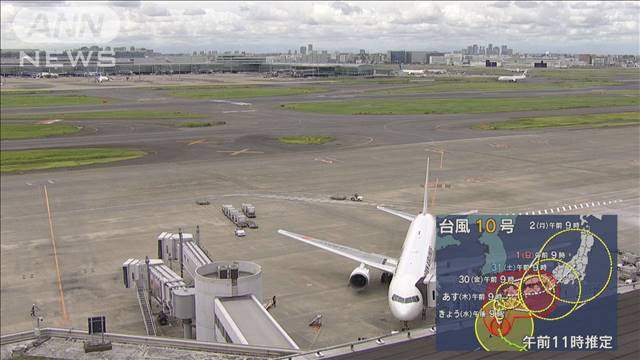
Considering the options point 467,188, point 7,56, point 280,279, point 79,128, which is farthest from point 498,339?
point 79,128

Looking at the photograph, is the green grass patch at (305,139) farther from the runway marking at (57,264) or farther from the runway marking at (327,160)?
the runway marking at (57,264)

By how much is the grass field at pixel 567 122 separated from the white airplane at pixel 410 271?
103 meters

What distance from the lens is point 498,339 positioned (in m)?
30.8

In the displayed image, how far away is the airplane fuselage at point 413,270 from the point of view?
39625 mm

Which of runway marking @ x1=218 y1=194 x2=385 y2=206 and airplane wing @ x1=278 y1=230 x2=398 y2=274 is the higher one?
airplane wing @ x1=278 y1=230 x2=398 y2=274

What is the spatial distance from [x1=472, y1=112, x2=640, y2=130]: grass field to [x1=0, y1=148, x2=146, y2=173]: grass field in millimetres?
81300

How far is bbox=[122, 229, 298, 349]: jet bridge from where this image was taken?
32.9 metres

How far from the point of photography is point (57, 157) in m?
101

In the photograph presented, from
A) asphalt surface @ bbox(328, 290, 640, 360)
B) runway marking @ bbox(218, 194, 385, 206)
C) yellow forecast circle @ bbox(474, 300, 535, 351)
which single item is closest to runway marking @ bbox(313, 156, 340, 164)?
runway marking @ bbox(218, 194, 385, 206)

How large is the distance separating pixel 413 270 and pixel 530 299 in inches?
422

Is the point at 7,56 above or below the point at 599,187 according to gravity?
above

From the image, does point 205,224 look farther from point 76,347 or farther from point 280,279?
point 76,347

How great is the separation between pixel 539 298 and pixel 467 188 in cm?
5432

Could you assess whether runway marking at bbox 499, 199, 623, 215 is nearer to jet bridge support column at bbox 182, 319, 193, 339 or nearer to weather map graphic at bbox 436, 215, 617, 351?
weather map graphic at bbox 436, 215, 617, 351
